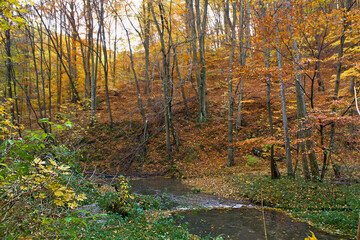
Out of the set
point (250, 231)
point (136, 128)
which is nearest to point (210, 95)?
point (136, 128)

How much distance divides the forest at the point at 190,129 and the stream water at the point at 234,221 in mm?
544

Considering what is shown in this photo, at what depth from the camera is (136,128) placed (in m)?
17.7

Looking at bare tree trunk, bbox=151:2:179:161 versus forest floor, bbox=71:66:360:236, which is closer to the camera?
forest floor, bbox=71:66:360:236

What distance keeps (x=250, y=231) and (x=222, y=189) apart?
4364 mm

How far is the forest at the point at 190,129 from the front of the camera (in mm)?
2566

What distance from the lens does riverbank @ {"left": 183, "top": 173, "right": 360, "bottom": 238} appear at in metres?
5.65

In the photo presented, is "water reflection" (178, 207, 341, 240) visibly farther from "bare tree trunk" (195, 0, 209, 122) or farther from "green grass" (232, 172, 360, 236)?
"bare tree trunk" (195, 0, 209, 122)

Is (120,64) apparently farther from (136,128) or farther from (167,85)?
(167,85)

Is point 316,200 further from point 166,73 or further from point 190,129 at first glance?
point 190,129

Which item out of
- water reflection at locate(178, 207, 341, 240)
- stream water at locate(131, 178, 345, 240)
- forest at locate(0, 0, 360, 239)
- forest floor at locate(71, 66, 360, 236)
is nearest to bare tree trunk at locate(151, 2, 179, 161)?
forest at locate(0, 0, 360, 239)

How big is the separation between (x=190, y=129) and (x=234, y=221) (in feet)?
35.8

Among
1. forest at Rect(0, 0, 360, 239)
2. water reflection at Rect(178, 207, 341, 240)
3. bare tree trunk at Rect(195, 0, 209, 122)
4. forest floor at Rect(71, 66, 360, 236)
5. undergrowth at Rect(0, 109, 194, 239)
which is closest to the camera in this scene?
undergrowth at Rect(0, 109, 194, 239)

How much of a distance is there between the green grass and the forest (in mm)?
41

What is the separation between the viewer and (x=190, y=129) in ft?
55.7
